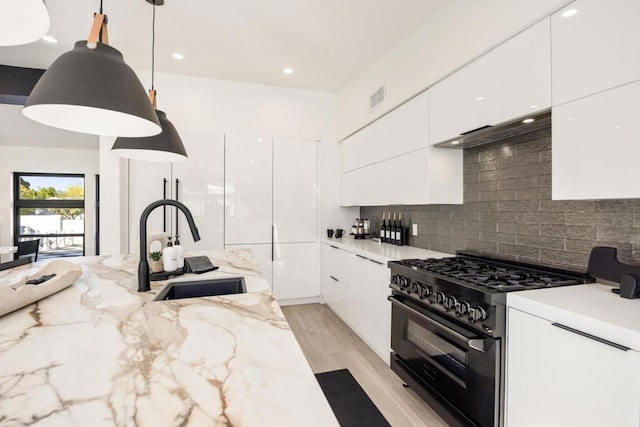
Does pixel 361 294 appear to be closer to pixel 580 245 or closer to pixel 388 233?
pixel 388 233

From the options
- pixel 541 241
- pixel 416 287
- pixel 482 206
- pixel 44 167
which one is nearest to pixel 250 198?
pixel 416 287

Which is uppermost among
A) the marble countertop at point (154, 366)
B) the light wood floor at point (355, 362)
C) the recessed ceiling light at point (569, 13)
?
the recessed ceiling light at point (569, 13)

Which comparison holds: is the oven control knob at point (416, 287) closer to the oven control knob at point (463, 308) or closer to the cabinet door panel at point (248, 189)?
the oven control knob at point (463, 308)

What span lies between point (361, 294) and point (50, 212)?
735 centimetres

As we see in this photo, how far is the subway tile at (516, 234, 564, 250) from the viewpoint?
1.75 m

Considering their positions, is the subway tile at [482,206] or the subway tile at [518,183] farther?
the subway tile at [482,206]

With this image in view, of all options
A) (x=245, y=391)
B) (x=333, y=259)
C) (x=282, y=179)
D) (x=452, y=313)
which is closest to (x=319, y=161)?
(x=282, y=179)

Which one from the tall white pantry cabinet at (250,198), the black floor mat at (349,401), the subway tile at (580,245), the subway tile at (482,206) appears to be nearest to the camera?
the subway tile at (580,245)

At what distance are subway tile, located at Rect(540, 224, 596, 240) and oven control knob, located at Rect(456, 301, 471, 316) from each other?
0.75 m

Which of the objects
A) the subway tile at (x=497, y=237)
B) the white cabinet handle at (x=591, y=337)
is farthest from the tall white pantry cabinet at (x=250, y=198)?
the white cabinet handle at (x=591, y=337)

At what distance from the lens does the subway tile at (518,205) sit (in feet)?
6.23

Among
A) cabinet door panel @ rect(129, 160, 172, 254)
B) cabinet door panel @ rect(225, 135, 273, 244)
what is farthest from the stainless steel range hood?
cabinet door panel @ rect(129, 160, 172, 254)

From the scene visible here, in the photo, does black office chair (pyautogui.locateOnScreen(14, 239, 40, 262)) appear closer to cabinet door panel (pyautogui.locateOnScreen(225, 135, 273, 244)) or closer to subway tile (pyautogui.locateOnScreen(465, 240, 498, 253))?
cabinet door panel (pyautogui.locateOnScreen(225, 135, 273, 244))

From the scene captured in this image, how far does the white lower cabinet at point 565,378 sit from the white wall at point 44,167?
7.82 meters
